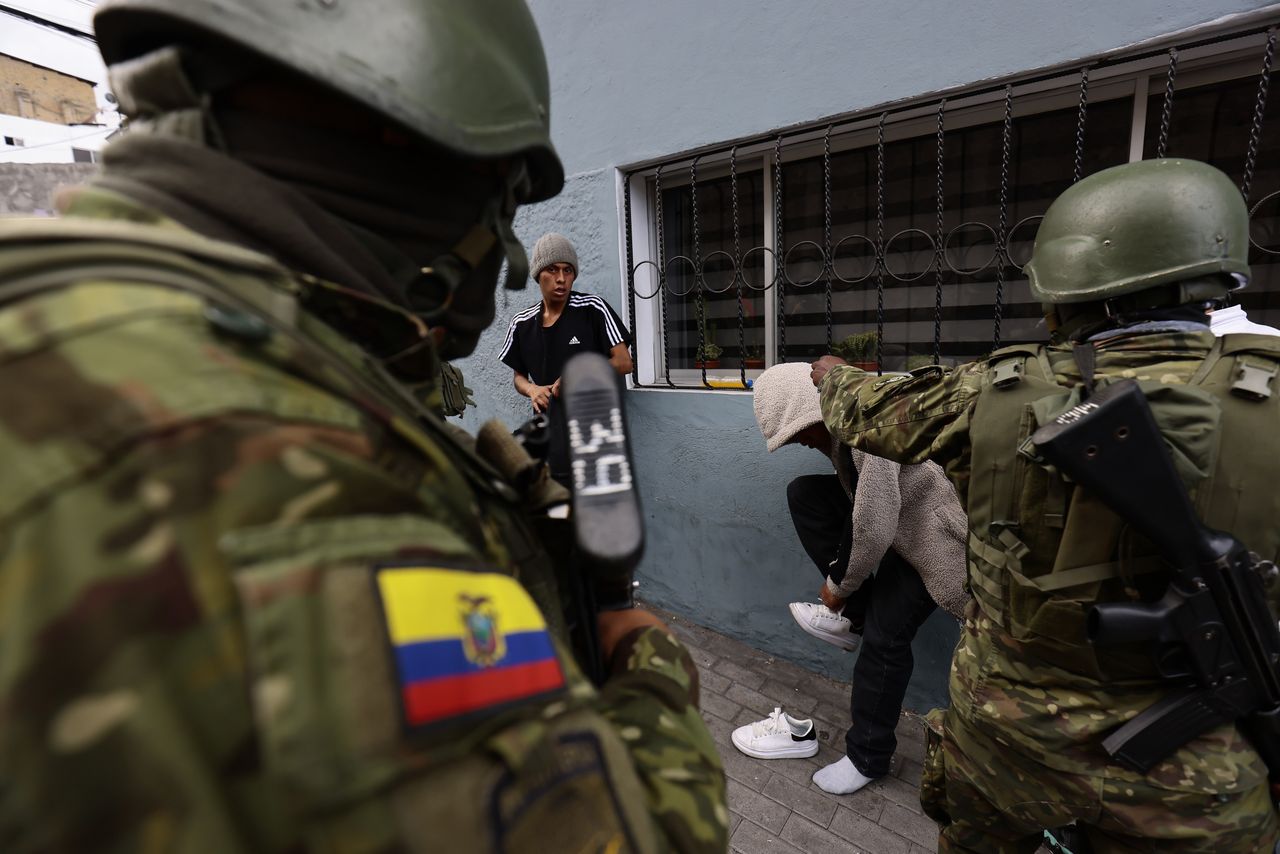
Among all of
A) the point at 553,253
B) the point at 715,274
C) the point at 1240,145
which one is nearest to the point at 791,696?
the point at 715,274

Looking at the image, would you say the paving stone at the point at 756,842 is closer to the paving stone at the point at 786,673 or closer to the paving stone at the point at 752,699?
the paving stone at the point at 752,699

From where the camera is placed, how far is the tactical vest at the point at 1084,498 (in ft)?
4.09

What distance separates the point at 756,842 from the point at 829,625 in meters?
0.85

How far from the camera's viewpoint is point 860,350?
8.75 feet

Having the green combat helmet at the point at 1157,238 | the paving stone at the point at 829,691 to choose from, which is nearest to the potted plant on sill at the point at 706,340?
the paving stone at the point at 829,691

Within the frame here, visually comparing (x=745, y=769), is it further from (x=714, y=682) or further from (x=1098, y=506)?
(x=1098, y=506)

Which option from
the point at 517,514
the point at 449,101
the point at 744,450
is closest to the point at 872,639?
the point at 744,450

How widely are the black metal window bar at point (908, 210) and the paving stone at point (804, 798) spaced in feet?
5.48

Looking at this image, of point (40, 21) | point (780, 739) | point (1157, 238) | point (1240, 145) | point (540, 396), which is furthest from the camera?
point (40, 21)

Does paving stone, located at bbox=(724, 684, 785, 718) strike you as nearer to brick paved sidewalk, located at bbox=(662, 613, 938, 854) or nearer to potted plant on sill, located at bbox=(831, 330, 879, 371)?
brick paved sidewalk, located at bbox=(662, 613, 938, 854)

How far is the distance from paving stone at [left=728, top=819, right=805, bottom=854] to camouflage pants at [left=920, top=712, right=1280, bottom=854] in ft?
1.76

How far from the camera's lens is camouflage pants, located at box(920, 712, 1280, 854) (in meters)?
1.29

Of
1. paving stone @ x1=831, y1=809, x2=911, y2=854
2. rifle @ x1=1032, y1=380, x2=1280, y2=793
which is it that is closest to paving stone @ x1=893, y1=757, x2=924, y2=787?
paving stone @ x1=831, y1=809, x2=911, y2=854

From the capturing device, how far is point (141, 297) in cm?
46
